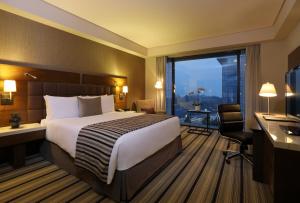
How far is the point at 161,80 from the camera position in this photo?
573 cm

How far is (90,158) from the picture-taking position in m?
1.95

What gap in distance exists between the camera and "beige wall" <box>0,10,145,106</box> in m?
2.73

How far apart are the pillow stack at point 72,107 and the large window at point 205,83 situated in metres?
3.07

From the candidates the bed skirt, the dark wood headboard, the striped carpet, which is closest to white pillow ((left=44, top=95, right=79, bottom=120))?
the dark wood headboard

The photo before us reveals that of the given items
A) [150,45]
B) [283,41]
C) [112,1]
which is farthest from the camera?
[150,45]

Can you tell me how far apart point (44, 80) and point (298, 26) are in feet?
16.0

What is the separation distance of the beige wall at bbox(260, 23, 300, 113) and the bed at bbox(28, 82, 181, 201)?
2.78 meters

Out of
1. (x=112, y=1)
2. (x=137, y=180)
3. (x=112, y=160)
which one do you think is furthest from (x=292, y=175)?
(x=112, y=1)

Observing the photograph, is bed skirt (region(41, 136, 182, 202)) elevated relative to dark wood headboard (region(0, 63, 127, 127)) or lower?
lower

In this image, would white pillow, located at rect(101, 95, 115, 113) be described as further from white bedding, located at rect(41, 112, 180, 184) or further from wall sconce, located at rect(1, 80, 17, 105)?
wall sconce, located at rect(1, 80, 17, 105)

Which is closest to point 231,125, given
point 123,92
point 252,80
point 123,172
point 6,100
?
point 252,80

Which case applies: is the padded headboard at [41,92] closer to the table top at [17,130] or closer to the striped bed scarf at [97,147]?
the table top at [17,130]

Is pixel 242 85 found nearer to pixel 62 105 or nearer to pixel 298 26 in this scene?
pixel 298 26

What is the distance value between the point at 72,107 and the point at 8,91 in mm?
978
